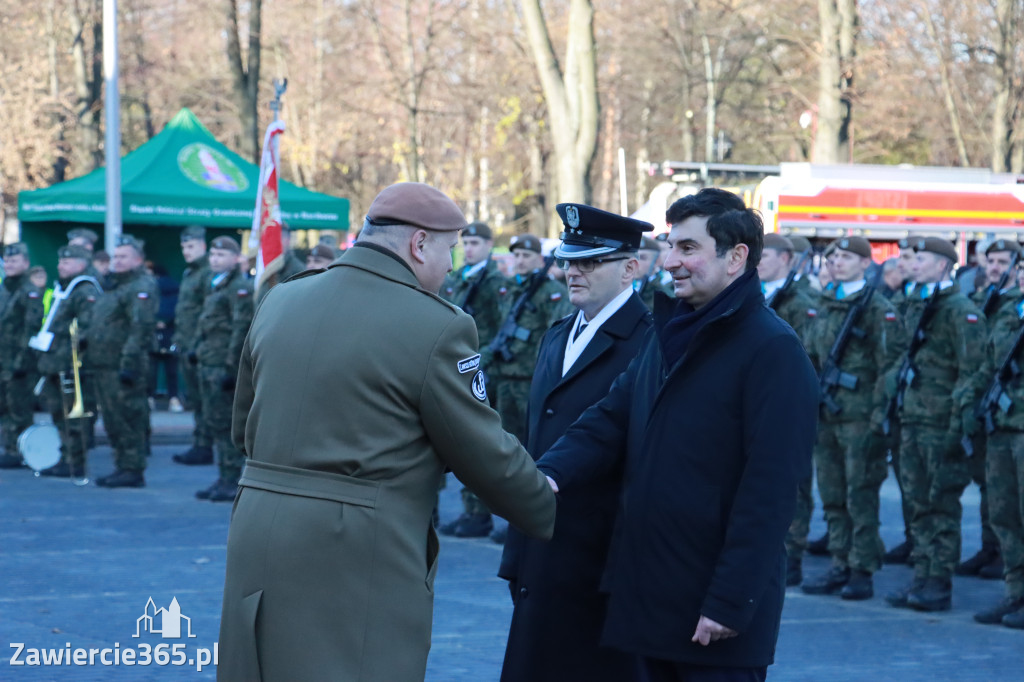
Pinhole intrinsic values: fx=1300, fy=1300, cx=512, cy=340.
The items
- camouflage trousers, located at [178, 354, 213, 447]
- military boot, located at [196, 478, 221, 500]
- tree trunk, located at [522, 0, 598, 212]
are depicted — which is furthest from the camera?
tree trunk, located at [522, 0, 598, 212]

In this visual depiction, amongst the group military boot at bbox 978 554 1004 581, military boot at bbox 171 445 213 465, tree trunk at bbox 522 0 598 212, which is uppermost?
tree trunk at bbox 522 0 598 212

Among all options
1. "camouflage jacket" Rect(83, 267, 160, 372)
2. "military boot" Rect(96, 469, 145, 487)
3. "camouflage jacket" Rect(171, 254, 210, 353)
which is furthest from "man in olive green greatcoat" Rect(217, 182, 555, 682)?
"camouflage jacket" Rect(171, 254, 210, 353)

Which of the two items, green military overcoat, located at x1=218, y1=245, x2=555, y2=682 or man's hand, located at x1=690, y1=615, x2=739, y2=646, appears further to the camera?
man's hand, located at x1=690, y1=615, x2=739, y2=646

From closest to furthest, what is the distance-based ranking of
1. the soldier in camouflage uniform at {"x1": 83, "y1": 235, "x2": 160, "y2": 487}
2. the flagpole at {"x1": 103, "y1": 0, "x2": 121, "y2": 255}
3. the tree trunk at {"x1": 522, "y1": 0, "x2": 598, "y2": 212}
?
the soldier in camouflage uniform at {"x1": 83, "y1": 235, "x2": 160, "y2": 487} → the flagpole at {"x1": 103, "y1": 0, "x2": 121, "y2": 255} → the tree trunk at {"x1": 522, "y1": 0, "x2": 598, "y2": 212}

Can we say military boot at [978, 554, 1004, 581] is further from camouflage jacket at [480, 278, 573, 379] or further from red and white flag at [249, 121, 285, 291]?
red and white flag at [249, 121, 285, 291]

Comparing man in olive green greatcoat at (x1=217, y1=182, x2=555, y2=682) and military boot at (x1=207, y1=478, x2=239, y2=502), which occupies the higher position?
man in olive green greatcoat at (x1=217, y1=182, x2=555, y2=682)

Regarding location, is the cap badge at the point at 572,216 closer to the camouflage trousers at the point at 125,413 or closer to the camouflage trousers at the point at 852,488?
the camouflage trousers at the point at 852,488

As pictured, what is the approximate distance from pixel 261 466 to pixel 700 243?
1.39m

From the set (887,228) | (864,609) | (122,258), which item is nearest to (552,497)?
(864,609)

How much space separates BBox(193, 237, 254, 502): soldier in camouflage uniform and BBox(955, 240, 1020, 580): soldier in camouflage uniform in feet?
19.8

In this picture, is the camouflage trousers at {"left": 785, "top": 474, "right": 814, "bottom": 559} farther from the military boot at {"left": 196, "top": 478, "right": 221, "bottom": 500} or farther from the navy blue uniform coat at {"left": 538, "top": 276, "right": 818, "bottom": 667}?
the military boot at {"left": 196, "top": 478, "right": 221, "bottom": 500}

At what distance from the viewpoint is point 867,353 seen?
835cm

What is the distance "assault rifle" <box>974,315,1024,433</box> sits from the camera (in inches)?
292

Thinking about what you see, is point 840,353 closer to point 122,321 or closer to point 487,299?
point 487,299
